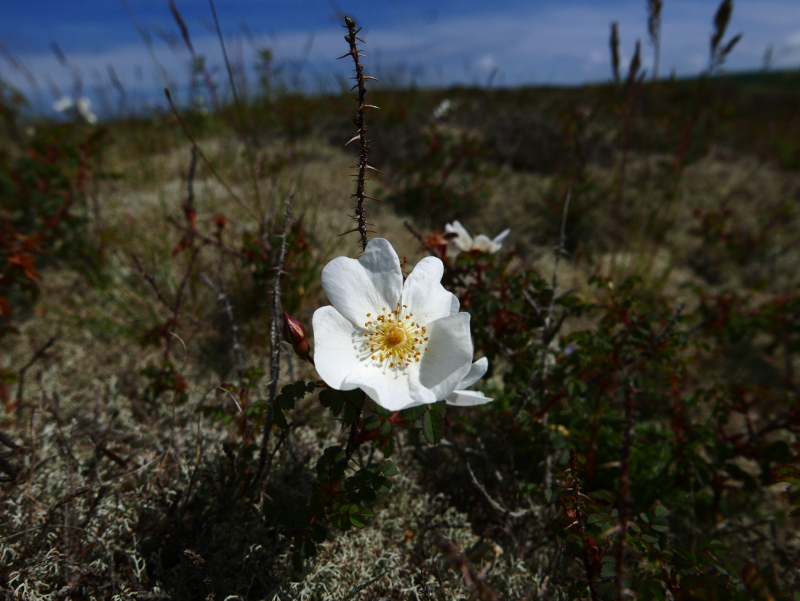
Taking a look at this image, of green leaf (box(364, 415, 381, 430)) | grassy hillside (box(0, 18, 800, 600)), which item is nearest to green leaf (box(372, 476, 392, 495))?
grassy hillside (box(0, 18, 800, 600))

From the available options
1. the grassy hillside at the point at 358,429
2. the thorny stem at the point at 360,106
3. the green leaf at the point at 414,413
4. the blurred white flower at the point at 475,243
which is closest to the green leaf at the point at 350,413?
the grassy hillside at the point at 358,429

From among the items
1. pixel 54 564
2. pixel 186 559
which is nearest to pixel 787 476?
pixel 186 559

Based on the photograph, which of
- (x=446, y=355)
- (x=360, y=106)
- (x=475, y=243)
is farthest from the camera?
(x=475, y=243)

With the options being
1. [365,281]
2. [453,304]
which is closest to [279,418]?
[365,281]

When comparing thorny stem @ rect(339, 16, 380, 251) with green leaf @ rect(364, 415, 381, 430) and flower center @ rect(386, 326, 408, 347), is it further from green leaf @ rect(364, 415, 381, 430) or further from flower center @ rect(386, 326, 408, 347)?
green leaf @ rect(364, 415, 381, 430)

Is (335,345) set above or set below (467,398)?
above

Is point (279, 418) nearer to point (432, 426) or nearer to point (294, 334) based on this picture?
point (294, 334)
